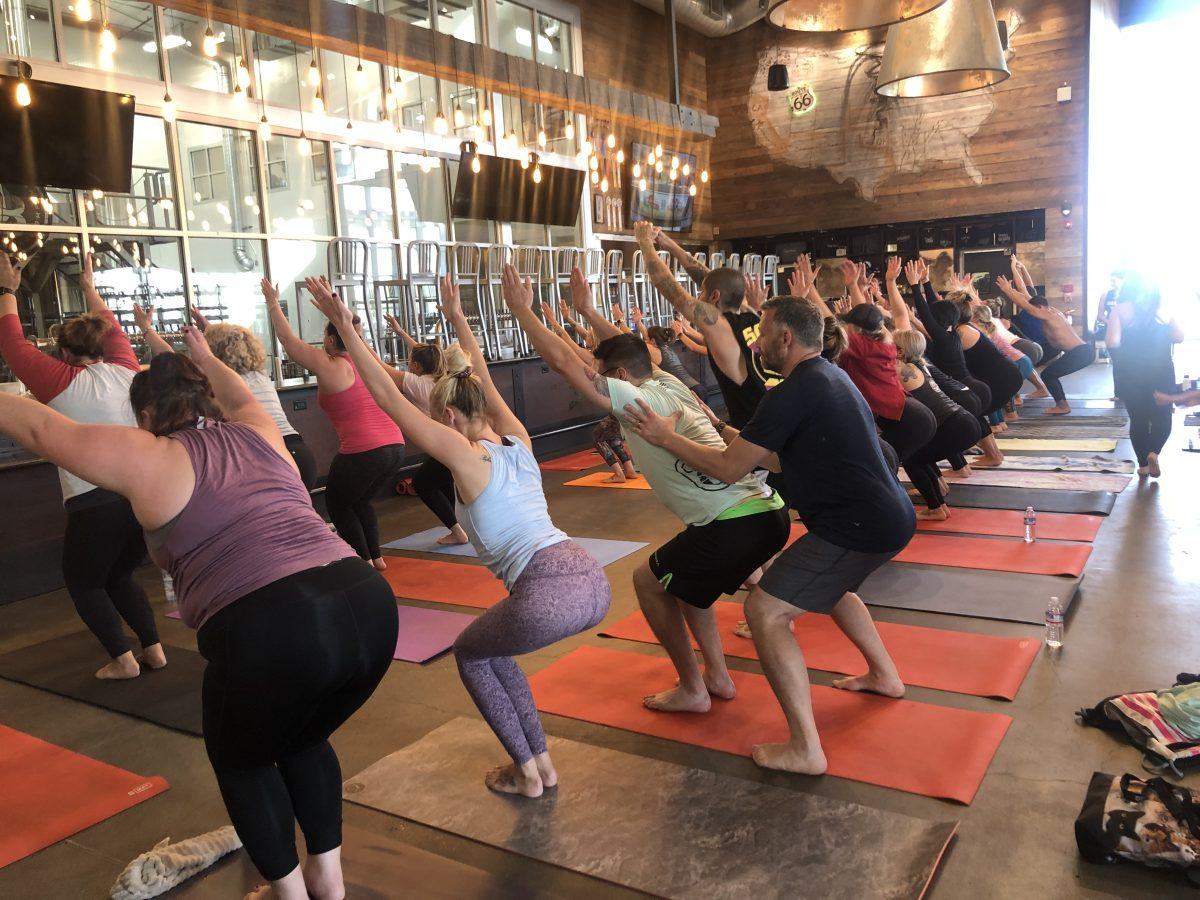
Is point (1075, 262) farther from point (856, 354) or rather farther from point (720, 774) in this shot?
point (720, 774)

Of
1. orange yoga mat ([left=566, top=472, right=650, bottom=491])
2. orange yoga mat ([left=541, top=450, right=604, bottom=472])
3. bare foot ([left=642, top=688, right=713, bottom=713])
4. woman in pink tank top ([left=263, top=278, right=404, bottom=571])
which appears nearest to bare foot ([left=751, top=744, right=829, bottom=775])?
bare foot ([left=642, top=688, right=713, bottom=713])

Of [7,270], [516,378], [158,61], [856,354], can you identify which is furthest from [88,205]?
[856,354]

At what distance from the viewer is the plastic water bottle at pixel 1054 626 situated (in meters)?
3.57

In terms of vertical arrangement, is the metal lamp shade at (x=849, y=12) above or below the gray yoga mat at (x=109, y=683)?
above

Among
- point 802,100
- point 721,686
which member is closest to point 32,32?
point 721,686

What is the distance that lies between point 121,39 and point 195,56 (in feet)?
2.23

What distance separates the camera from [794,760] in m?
2.72

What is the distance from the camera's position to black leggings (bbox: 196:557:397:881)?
1.83 m

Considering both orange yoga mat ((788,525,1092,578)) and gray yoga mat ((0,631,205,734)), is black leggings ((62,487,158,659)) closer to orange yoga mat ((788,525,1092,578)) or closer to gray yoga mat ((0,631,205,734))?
gray yoga mat ((0,631,205,734))

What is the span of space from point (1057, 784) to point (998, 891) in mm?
590

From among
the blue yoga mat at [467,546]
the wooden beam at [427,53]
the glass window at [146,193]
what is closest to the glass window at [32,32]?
the glass window at [146,193]

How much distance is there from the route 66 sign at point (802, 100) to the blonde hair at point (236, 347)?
12.9m

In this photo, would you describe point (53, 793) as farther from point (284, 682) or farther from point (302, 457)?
point (302, 457)

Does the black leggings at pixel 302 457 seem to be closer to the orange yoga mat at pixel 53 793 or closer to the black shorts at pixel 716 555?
the orange yoga mat at pixel 53 793
